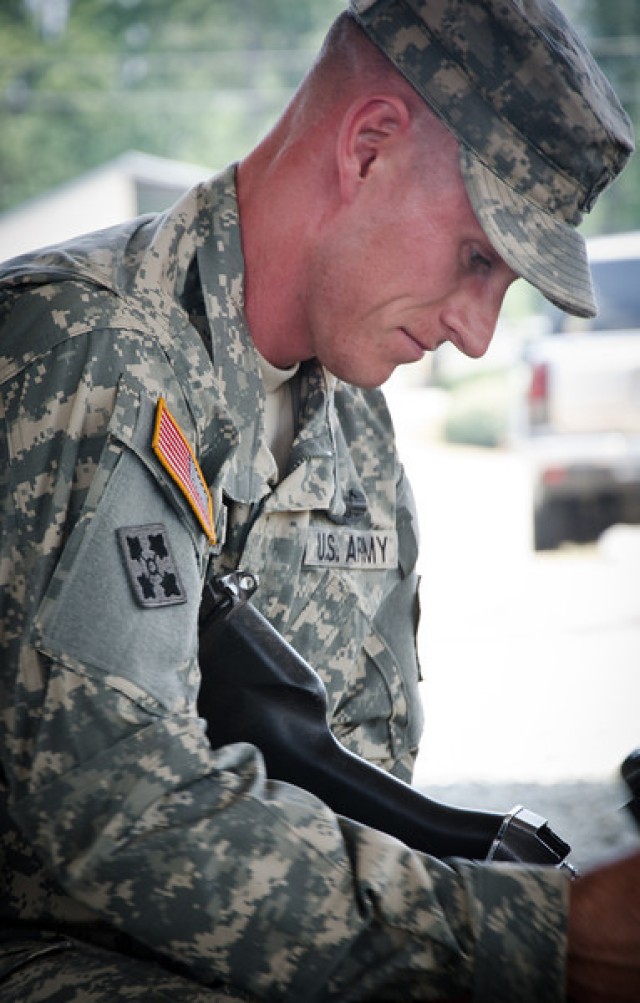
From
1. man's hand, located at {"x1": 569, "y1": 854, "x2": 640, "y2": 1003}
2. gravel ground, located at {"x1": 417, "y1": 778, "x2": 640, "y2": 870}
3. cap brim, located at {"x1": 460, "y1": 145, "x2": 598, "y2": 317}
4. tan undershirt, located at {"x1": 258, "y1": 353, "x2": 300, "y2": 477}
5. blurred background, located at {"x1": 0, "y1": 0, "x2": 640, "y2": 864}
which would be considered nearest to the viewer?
man's hand, located at {"x1": 569, "y1": 854, "x2": 640, "y2": 1003}

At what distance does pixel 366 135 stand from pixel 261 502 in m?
0.46

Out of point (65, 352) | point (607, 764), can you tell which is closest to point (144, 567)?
point (65, 352)

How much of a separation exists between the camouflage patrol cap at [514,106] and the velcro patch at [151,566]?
49 cm

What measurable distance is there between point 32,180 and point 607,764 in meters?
18.6

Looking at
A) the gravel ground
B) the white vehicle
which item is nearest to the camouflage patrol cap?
the gravel ground

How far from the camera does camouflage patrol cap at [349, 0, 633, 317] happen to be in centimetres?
145

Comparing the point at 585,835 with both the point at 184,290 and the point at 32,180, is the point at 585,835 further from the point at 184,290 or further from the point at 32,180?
the point at 32,180

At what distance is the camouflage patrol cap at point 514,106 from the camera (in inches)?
57.1

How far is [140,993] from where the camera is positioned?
1.28 metres

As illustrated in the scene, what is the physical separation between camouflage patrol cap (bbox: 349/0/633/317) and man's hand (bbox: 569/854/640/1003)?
2.10ft

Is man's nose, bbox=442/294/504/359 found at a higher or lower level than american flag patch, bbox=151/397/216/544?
higher

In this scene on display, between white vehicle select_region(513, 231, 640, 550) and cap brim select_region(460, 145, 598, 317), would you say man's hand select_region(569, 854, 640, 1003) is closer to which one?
cap brim select_region(460, 145, 598, 317)

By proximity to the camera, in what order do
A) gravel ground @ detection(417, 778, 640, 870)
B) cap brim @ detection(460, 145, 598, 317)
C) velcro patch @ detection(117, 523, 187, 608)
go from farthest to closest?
gravel ground @ detection(417, 778, 640, 870) < cap brim @ detection(460, 145, 598, 317) < velcro patch @ detection(117, 523, 187, 608)

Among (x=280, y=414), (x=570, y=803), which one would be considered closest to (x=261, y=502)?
(x=280, y=414)
